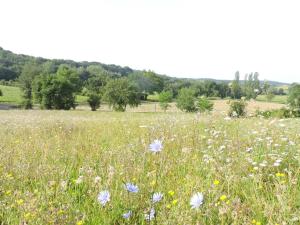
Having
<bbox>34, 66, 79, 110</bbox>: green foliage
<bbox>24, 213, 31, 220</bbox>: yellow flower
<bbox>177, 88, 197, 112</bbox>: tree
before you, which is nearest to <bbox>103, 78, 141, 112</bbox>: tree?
<bbox>34, 66, 79, 110</bbox>: green foliage

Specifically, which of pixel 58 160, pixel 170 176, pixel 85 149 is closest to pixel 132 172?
pixel 170 176

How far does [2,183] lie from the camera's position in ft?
9.58

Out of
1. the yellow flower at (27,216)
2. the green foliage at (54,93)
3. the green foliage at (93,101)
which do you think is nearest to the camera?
the yellow flower at (27,216)

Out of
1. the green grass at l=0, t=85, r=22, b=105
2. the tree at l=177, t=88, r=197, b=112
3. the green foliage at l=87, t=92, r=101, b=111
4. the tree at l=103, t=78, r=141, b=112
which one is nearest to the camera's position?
the tree at l=103, t=78, r=141, b=112

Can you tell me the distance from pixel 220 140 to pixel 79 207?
2.57 m

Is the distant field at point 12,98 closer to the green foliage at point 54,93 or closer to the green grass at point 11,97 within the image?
the green grass at point 11,97

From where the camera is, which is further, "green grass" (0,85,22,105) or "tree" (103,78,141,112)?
"green grass" (0,85,22,105)

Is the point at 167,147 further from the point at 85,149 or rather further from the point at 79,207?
the point at 79,207

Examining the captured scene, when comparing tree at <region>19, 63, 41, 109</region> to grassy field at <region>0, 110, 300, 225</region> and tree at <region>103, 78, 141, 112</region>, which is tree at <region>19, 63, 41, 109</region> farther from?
grassy field at <region>0, 110, 300, 225</region>

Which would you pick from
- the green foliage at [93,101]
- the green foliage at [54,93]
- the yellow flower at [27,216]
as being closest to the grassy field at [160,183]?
the yellow flower at [27,216]

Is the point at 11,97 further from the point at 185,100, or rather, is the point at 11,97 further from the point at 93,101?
the point at 185,100

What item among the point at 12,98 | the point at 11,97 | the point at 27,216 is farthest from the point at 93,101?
the point at 27,216

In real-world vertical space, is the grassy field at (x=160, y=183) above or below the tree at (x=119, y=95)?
above

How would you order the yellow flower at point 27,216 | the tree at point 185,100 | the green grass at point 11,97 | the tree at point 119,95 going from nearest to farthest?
the yellow flower at point 27,216 < the tree at point 119,95 < the tree at point 185,100 < the green grass at point 11,97
